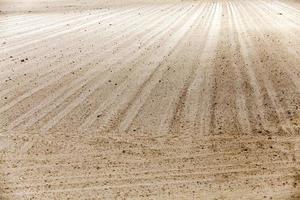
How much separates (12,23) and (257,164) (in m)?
11.8

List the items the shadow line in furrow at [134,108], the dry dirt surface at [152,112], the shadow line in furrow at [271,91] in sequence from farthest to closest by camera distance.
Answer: the shadow line in furrow at [134,108] → the shadow line in furrow at [271,91] → the dry dirt surface at [152,112]

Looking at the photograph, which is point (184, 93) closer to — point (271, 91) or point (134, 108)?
point (134, 108)

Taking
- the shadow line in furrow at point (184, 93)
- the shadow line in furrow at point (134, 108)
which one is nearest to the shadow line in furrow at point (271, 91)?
the shadow line in furrow at point (184, 93)

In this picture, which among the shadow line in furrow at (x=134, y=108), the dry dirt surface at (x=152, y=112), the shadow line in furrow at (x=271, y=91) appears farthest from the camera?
the shadow line in furrow at (x=134, y=108)

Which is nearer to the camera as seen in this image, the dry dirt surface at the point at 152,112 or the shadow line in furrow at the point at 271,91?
the dry dirt surface at the point at 152,112

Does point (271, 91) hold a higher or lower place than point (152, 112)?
higher

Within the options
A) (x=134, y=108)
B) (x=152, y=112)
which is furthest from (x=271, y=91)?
(x=134, y=108)

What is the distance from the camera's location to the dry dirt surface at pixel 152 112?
246 inches

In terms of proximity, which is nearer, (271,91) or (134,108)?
(134,108)

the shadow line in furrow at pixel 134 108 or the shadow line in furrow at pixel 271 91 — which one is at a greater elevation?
the shadow line in furrow at pixel 271 91

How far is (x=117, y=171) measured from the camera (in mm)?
6488

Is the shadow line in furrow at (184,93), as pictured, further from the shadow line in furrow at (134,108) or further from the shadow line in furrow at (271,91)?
the shadow line in furrow at (271,91)

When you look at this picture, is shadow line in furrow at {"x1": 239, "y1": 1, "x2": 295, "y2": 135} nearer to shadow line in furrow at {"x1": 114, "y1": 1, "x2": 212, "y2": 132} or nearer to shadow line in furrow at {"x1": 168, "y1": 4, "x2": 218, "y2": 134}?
shadow line in furrow at {"x1": 168, "y1": 4, "x2": 218, "y2": 134}

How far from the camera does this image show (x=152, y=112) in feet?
26.8
